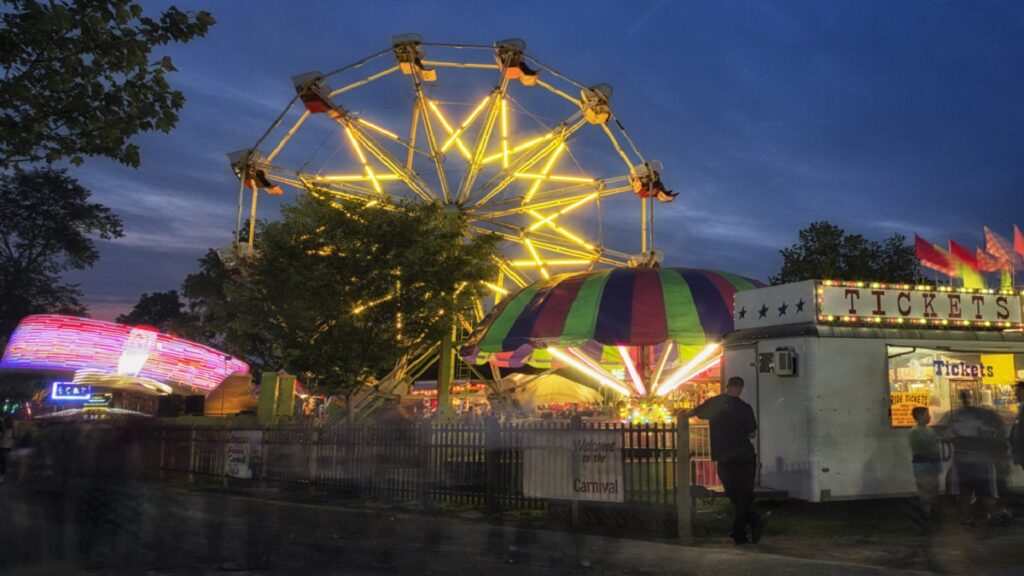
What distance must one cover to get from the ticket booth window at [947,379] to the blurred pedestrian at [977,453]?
646 mm

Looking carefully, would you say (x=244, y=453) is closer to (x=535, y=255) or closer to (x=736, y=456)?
(x=736, y=456)

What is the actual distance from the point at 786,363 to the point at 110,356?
95.4 ft

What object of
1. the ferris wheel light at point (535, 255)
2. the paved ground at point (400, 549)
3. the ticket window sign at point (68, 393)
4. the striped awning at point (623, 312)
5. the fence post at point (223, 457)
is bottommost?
the paved ground at point (400, 549)

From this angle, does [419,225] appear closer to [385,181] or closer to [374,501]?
[374,501]

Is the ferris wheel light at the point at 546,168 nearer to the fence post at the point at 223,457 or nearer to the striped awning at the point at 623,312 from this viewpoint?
the striped awning at the point at 623,312

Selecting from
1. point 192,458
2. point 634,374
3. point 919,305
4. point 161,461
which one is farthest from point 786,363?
point 161,461

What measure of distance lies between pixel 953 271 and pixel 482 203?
1943cm

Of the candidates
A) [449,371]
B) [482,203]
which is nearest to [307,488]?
[449,371]

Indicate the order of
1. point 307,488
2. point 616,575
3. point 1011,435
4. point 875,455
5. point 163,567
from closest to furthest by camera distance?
point 616,575
point 163,567
point 1011,435
point 875,455
point 307,488

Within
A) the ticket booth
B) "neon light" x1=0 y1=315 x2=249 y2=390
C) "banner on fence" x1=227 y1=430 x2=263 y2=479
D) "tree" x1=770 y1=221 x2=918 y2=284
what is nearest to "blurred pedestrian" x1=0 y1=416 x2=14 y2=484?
"banner on fence" x1=227 y1=430 x2=263 y2=479

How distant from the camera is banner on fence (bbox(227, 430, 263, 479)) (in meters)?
15.5

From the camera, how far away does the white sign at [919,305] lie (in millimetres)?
10516

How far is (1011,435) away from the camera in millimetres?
9352

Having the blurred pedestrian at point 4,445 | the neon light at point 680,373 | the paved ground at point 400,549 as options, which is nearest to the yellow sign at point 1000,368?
the paved ground at point 400,549
